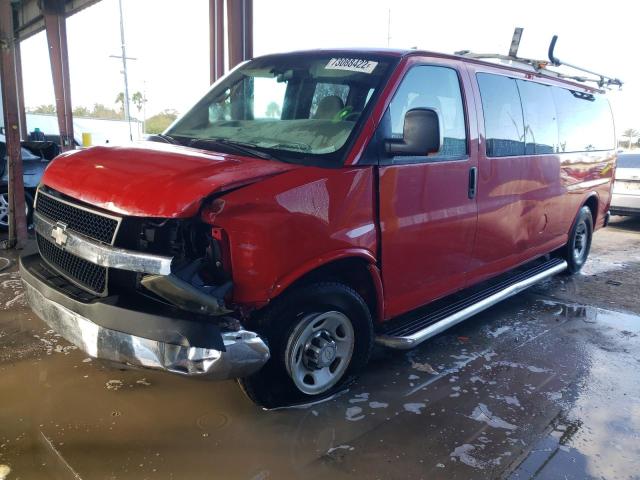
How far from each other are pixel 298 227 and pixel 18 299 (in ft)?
11.4

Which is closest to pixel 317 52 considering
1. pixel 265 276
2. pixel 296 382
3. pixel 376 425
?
pixel 265 276

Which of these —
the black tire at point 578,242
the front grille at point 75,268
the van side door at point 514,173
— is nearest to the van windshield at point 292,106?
the front grille at point 75,268

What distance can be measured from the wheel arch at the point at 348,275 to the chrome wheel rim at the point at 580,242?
3.99m

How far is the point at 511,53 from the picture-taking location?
4.98 m

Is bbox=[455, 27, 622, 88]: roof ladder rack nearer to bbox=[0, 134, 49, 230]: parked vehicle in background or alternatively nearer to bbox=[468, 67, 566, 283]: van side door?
bbox=[468, 67, 566, 283]: van side door

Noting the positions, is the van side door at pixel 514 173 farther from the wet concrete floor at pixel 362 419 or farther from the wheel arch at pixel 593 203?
the wheel arch at pixel 593 203

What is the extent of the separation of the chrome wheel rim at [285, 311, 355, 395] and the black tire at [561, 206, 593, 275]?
4.01 meters

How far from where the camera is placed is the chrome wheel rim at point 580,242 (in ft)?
20.9

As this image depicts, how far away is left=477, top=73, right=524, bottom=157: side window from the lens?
417cm

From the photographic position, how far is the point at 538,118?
497 centimetres

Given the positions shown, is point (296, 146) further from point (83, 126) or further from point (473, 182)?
point (83, 126)

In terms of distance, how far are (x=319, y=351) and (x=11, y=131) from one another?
5455mm

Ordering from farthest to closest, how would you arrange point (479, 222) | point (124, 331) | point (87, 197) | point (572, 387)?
1. point (479, 222)
2. point (572, 387)
3. point (87, 197)
4. point (124, 331)

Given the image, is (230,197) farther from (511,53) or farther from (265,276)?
(511,53)
